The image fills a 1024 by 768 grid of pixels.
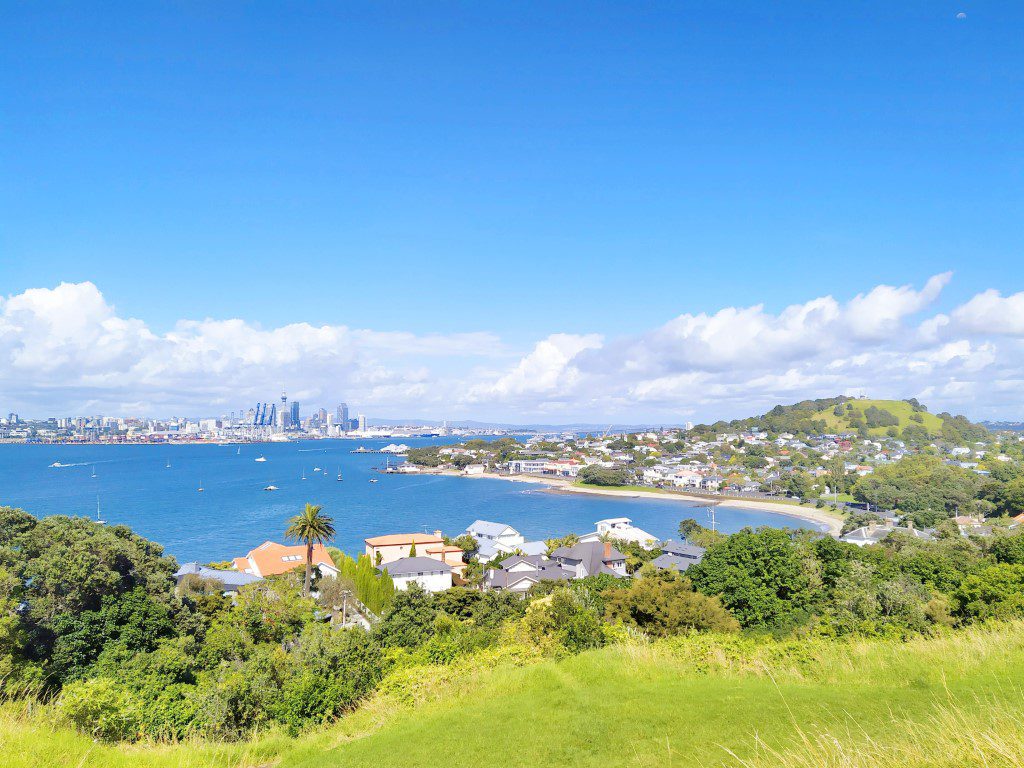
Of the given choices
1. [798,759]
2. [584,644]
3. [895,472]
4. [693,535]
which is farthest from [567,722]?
[895,472]

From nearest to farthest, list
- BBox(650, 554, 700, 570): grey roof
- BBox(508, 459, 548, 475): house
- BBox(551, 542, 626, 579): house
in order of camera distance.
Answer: BBox(551, 542, 626, 579): house → BBox(650, 554, 700, 570): grey roof → BBox(508, 459, 548, 475): house

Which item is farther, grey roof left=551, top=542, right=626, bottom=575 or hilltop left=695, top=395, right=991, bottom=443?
hilltop left=695, top=395, right=991, bottom=443

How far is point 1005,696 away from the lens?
5.32 meters

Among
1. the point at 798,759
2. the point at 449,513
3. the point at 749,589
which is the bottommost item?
the point at 449,513

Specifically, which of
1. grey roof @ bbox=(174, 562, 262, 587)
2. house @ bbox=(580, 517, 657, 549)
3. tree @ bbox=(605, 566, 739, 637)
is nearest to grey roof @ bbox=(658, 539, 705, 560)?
house @ bbox=(580, 517, 657, 549)

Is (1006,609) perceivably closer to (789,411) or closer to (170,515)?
(170,515)

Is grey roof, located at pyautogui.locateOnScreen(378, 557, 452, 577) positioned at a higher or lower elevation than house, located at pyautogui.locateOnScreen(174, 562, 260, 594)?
lower

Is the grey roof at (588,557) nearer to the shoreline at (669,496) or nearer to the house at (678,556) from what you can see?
the house at (678,556)

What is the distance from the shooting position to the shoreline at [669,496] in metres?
55.7

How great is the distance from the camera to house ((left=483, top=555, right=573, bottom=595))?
26000mm

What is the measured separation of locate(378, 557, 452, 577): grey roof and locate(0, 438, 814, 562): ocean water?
12282 mm

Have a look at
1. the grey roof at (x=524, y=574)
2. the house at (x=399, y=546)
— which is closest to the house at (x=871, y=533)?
the grey roof at (x=524, y=574)

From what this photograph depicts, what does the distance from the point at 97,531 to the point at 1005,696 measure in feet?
60.8

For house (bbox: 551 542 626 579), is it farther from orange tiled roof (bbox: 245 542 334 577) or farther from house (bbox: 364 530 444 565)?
orange tiled roof (bbox: 245 542 334 577)
